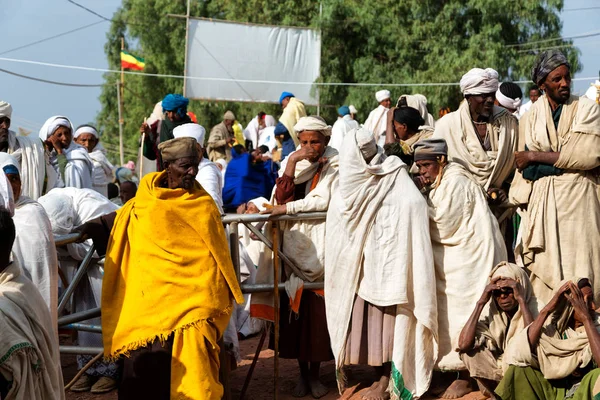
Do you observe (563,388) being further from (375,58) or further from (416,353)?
(375,58)

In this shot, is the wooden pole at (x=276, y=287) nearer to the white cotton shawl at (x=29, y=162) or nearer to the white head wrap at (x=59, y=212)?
the white head wrap at (x=59, y=212)

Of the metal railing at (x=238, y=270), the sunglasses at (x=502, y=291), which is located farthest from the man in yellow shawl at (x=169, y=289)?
the sunglasses at (x=502, y=291)

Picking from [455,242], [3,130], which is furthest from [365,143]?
[3,130]

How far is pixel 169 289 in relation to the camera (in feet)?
20.8

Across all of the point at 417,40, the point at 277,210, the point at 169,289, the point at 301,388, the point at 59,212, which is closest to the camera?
the point at 169,289

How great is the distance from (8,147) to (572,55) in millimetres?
23538

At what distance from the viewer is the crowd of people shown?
20.6 feet

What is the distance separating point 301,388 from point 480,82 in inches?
110

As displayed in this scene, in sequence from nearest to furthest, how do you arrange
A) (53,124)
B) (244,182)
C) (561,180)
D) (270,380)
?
(561,180) < (270,380) < (53,124) < (244,182)

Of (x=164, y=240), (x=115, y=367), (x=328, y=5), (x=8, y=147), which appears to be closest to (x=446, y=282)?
(x=164, y=240)

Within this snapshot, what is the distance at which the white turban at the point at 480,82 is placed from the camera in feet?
24.4

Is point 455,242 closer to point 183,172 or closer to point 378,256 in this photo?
point 378,256

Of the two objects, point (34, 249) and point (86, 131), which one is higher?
point (86, 131)

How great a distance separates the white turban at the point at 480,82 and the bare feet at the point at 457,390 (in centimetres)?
224
